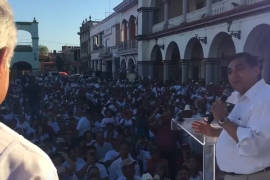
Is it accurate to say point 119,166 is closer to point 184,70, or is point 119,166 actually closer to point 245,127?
point 245,127

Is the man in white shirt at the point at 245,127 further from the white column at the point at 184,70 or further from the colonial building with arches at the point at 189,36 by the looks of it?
the white column at the point at 184,70

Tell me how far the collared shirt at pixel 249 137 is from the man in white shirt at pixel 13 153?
1811mm

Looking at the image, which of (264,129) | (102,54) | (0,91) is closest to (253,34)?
(264,129)

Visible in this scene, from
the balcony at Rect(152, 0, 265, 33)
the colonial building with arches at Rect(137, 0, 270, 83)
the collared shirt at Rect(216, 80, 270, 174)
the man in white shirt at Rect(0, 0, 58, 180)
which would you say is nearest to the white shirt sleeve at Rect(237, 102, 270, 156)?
the collared shirt at Rect(216, 80, 270, 174)

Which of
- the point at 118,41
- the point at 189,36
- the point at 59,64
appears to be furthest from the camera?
the point at 59,64

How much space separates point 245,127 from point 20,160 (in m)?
1.99

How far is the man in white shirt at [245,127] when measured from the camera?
269 cm

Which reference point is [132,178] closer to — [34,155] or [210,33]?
[34,155]

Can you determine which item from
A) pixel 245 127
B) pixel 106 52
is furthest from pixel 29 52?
pixel 245 127

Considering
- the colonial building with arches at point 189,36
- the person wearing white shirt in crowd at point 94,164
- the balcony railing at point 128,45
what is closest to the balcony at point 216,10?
the colonial building with arches at point 189,36

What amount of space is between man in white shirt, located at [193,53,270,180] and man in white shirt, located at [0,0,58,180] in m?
1.79

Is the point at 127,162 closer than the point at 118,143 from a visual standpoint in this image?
Yes

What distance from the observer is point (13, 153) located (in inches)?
41.3

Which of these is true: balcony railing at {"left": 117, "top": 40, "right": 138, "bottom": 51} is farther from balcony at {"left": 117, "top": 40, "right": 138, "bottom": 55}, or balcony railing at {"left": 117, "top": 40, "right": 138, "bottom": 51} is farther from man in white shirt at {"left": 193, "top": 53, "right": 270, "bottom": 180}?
man in white shirt at {"left": 193, "top": 53, "right": 270, "bottom": 180}
